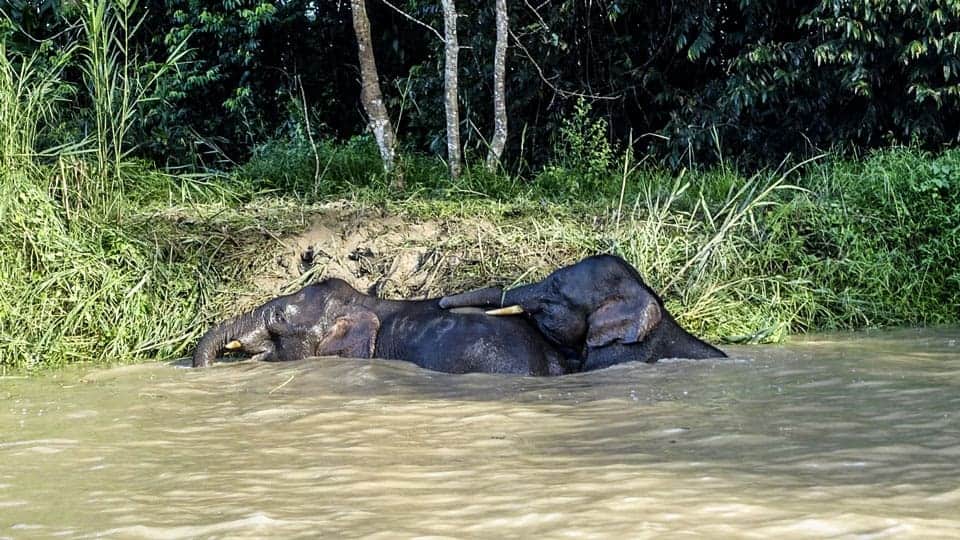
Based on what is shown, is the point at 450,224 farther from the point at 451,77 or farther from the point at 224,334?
the point at 451,77

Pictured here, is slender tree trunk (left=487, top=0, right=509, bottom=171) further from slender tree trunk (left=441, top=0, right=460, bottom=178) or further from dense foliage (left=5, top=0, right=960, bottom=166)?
dense foliage (left=5, top=0, right=960, bottom=166)

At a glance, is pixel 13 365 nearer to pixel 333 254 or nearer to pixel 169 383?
pixel 169 383

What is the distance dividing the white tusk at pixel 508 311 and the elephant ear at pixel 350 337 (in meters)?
0.83

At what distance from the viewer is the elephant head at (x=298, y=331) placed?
7.24 metres

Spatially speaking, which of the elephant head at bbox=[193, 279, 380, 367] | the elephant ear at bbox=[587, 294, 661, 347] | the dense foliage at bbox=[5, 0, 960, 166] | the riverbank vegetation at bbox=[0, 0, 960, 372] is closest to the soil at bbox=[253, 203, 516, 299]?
the riverbank vegetation at bbox=[0, 0, 960, 372]

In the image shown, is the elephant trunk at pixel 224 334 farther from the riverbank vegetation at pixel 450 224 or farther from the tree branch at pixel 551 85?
the tree branch at pixel 551 85

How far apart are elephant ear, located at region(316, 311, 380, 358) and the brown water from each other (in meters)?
0.48

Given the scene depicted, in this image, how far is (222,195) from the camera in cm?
985

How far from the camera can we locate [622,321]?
22.2 ft

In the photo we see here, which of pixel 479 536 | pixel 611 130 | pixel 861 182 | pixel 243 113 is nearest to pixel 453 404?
pixel 479 536

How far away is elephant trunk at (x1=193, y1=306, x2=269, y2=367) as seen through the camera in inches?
283

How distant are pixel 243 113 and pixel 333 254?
8.34 meters

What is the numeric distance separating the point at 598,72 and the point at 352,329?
27.3 feet

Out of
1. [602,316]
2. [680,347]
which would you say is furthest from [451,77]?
[680,347]
